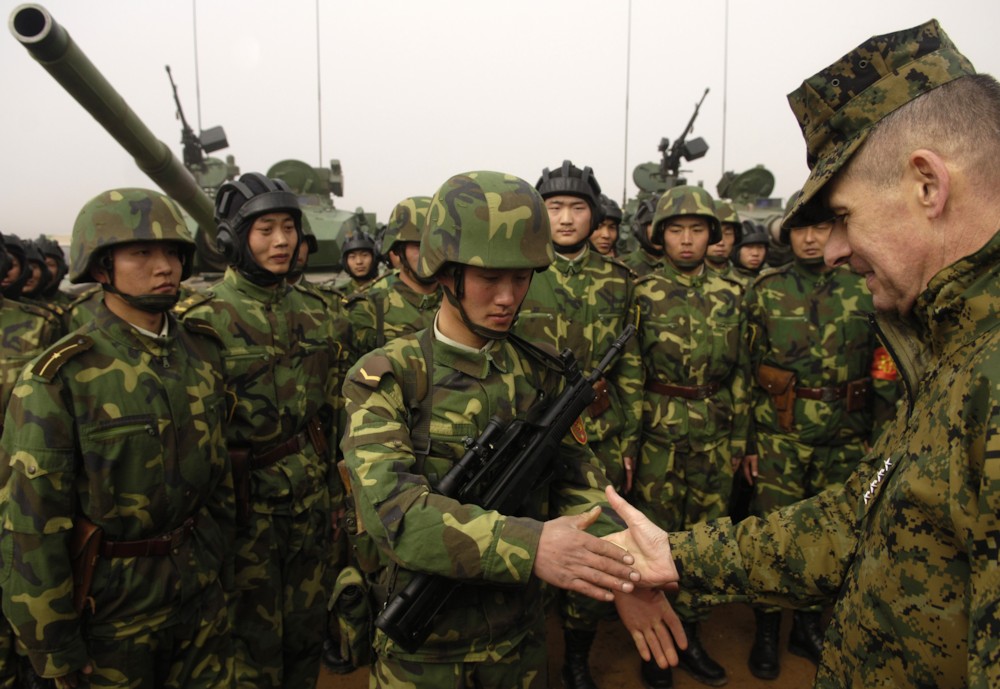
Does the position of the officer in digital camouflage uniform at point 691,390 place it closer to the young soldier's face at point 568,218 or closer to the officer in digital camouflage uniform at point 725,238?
the young soldier's face at point 568,218

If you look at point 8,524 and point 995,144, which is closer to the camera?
point 995,144

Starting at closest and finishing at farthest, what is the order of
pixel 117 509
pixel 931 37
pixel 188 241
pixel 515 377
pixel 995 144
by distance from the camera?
1. pixel 995 144
2. pixel 931 37
3. pixel 515 377
4. pixel 117 509
5. pixel 188 241

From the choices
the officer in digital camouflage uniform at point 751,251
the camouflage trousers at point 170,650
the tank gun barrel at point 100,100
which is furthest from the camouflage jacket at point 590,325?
the officer in digital camouflage uniform at point 751,251

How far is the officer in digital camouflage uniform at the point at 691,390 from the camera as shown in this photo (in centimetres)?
425

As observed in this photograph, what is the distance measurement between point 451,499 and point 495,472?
33 centimetres

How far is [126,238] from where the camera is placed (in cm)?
262

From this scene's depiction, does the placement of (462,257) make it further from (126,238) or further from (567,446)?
(126,238)

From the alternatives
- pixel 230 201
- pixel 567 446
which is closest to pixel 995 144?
pixel 567 446

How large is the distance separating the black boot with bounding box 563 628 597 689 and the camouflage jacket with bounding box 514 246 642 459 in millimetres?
1229

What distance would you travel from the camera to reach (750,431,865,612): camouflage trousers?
4.30 meters

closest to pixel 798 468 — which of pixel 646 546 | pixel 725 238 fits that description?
pixel 646 546

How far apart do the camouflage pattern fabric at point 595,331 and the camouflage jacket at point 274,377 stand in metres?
1.40

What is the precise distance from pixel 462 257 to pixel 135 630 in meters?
2.05

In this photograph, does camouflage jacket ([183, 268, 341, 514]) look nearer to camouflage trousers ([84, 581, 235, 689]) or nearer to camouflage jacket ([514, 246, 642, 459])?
camouflage trousers ([84, 581, 235, 689])
